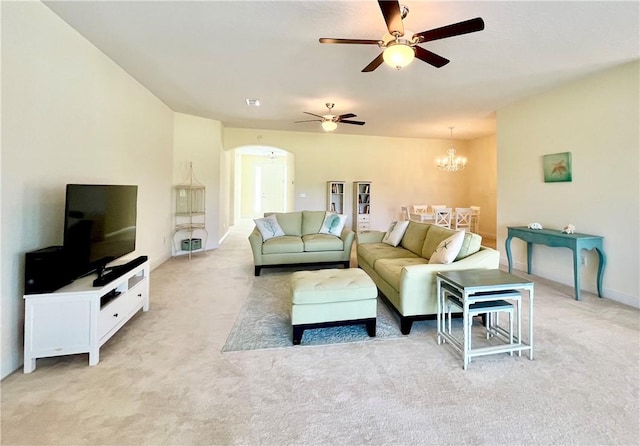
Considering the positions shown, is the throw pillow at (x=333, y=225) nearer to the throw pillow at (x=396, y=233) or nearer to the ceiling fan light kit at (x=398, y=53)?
the throw pillow at (x=396, y=233)

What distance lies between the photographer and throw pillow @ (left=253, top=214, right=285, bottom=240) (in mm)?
4453

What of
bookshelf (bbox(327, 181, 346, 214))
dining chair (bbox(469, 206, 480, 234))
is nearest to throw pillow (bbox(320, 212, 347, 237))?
bookshelf (bbox(327, 181, 346, 214))

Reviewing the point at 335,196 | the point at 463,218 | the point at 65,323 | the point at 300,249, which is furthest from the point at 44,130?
the point at 463,218

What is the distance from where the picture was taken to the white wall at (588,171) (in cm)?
311

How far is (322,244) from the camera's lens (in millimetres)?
4355

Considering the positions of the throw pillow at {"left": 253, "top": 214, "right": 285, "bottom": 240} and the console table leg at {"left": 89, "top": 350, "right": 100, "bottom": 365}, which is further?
the throw pillow at {"left": 253, "top": 214, "right": 285, "bottom": 240}

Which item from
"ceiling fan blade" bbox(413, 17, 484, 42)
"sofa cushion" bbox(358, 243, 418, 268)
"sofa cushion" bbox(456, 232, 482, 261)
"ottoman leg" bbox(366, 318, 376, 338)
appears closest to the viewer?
"ceiling fan blade" bbox(413, 17, 484, 42)

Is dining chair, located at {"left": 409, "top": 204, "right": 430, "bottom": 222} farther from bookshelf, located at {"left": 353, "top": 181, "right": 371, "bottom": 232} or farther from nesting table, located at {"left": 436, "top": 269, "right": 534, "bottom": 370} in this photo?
nesting table, located at {"left": 436, "top": 269, "right": 534, "bottom": 370}

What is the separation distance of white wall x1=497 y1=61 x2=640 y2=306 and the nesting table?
7.26 feet

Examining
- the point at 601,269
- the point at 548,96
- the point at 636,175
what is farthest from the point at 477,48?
the point at 601,269

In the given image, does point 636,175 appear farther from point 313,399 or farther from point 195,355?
point 195,355

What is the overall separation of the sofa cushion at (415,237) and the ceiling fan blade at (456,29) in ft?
6.92

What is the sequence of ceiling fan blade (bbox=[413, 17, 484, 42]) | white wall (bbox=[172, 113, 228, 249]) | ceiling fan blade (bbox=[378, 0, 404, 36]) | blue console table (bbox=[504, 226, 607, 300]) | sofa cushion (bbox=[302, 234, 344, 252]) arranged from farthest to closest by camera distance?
white wall (bbox=[172, 113, 228, 249]) → sofa cushion (bbox=[302, 234, 344, 252]) → blue console table (bbox=[504, 226, 607, 300]) → ceiling fan blade (bbox=[413, 17, 484, 42]) → ceiling fan blade (bbox=[378, 0, 404, 36])

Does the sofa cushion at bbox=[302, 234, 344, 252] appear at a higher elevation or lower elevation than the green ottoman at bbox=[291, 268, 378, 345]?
higher
